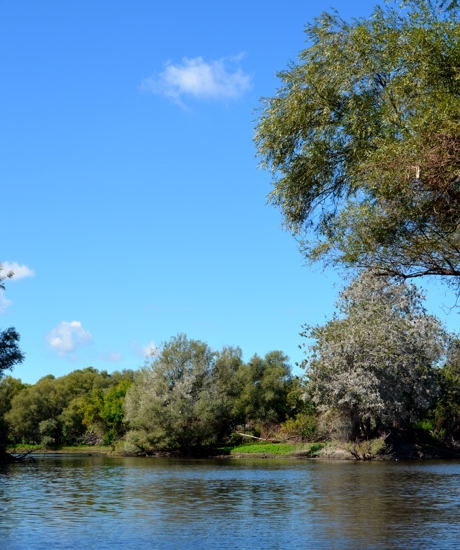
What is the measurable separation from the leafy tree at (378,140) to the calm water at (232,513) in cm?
753

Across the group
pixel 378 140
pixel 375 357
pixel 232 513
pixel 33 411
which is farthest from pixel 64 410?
pixel 378 140

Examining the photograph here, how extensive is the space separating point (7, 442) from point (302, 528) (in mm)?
48682

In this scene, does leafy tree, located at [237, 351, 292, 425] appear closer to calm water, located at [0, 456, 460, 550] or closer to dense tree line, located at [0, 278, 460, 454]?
dense tree line, located at [0, 278, 460, 454]

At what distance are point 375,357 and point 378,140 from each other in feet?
138

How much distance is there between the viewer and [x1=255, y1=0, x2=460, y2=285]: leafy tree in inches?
683

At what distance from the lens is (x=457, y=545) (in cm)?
1648

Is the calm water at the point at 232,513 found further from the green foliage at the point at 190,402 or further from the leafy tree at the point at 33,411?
the leafy tree at the point at 33,411

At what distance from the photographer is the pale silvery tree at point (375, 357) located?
2249 inches

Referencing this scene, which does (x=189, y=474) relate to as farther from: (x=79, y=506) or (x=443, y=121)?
(x=443, y=121)

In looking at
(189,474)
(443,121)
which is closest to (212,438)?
(189,474)

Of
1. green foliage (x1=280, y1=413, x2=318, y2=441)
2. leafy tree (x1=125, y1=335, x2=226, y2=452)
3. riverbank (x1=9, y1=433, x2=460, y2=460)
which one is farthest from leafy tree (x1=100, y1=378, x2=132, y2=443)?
green foliage (x1=280, y1=413, x2=318, y2=441)

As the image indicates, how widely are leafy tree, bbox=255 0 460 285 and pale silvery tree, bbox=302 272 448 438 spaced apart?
117 ft

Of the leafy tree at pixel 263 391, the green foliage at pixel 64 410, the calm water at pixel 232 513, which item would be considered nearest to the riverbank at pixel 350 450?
the leafy tree at pixel 263 391

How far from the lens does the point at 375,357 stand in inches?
2295
